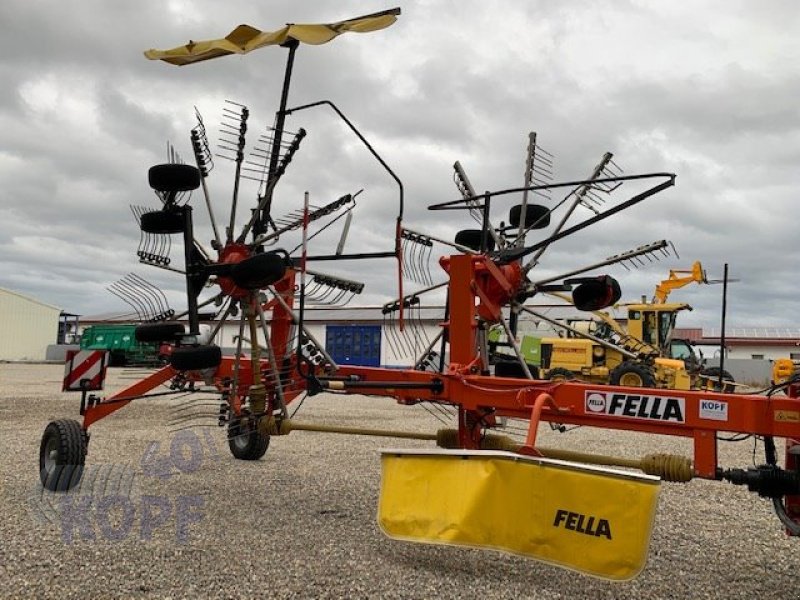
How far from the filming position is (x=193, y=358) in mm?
5508

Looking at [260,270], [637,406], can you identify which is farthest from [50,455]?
[637,406]

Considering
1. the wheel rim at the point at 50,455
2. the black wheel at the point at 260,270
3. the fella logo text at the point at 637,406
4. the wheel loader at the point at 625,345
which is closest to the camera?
the fella logo text at the point at 637,406

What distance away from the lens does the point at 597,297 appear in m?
6.32

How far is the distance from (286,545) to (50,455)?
314cm

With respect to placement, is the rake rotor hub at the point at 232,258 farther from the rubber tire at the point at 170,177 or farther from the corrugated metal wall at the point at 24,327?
the corrugated metal wall at the point at 24,327

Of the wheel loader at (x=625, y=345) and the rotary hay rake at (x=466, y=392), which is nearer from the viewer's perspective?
the rotary hay rake at (x=466, y=392)

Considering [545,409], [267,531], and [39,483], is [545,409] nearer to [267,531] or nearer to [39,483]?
[267,531]

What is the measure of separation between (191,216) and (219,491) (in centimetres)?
275

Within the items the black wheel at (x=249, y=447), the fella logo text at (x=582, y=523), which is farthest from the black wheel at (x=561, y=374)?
the fella logo text at (x=582, y=523)

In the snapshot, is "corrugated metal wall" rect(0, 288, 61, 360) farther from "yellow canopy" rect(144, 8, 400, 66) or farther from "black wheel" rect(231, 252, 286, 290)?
"black wheel" rect(231, 252, 286, 290)

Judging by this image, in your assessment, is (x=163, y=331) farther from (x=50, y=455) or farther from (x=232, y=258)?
(x=50, y=455)

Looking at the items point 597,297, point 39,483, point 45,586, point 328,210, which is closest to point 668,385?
point 597,297

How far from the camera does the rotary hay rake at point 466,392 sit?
3.82 m

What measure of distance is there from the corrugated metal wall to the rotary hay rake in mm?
51166
